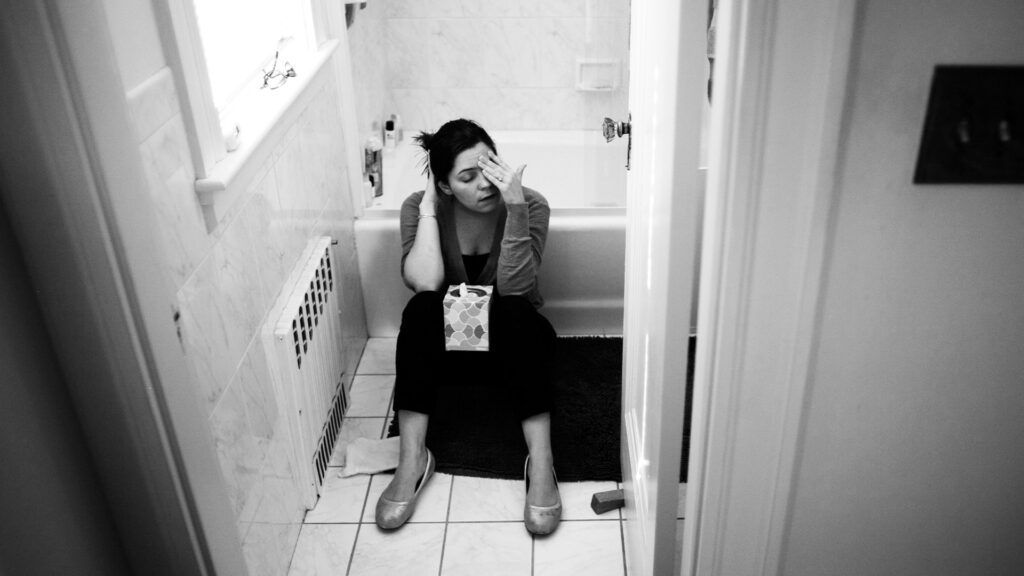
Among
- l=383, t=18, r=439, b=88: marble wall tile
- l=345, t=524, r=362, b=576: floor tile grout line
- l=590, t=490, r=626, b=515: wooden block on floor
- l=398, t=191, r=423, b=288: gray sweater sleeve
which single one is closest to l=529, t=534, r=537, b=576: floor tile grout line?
l=590, t=490, r=626, b=515: wooden block on floor

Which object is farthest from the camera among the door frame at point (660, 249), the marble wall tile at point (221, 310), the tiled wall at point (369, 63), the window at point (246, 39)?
the tiled wall at point (369, 63)

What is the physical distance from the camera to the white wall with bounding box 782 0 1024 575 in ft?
2.80

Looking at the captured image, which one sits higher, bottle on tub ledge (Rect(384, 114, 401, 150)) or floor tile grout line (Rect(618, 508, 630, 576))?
bottle on tub ledge (Rect(384, 114, 401, 150))

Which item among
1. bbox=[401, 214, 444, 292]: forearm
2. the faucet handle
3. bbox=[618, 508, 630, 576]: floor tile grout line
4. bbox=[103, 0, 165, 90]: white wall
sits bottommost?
bbox=[618, 508, 630, 576]: floor tile grout line

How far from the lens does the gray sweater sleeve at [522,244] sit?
6.84 ft

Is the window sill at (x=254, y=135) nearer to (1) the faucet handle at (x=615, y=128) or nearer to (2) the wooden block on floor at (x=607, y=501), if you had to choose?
(1) the faucet handle at (x=615, y=128)

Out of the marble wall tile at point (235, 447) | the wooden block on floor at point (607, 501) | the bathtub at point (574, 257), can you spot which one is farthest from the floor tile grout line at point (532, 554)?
the bathtub at point (574, 257)

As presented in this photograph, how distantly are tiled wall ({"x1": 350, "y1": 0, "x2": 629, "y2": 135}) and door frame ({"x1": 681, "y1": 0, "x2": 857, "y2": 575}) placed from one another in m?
2.21

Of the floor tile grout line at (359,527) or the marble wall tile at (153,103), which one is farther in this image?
the floor tile grout line at (359,527)

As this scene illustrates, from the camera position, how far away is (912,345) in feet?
3.25

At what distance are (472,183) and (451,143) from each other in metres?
0.11

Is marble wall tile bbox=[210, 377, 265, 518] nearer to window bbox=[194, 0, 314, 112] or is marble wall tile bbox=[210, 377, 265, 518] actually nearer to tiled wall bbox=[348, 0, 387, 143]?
window bbox=[194, 0, 314, 112]

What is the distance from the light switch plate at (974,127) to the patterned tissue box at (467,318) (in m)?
1.25

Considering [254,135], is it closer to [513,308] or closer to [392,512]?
[513,308]
